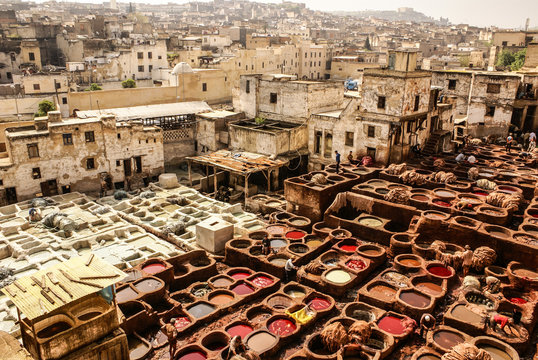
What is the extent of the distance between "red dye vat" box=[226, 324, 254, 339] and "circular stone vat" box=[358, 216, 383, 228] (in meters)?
9.53

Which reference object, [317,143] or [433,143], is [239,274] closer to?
[317,143]

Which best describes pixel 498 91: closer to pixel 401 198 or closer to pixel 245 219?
pixel 401 198

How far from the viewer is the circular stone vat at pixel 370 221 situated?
78.9 feet

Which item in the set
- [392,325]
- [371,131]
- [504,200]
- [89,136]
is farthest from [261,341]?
[89,136]

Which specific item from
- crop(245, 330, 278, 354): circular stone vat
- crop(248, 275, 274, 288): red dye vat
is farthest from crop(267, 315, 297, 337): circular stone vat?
crop(248, 275, 274, 288): red dye vat

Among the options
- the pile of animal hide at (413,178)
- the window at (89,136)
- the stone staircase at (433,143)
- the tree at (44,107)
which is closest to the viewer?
the pile of animal hide at (413,178)

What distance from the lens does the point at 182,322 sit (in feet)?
58.2

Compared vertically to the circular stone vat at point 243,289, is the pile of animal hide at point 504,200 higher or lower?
higher

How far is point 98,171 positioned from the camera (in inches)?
1325

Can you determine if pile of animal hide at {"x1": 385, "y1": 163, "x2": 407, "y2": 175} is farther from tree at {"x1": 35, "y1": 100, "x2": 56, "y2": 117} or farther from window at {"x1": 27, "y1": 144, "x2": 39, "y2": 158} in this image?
tree at {"x1": 35, "y1": 100, "x2": 56, "y2": 117}

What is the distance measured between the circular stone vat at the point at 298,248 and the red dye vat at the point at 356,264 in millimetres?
2498

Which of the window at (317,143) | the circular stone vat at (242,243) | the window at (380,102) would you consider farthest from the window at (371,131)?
the circular stone vat at (242,243)

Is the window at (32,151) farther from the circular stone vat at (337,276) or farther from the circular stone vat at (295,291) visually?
the circular stone vat at (337,276)

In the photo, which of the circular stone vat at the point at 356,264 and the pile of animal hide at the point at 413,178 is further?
the pile of animal hide at the point at 413,178
